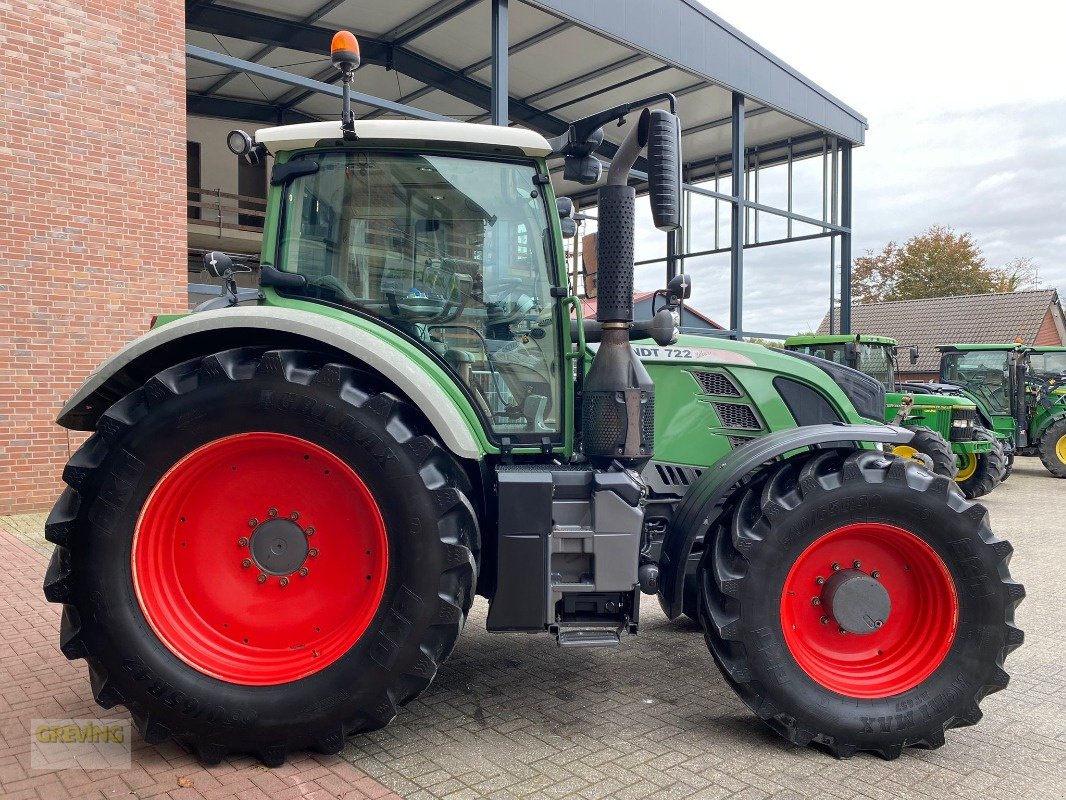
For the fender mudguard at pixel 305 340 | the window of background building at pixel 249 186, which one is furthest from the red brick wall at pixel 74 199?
the window of background building at pixel 249 186

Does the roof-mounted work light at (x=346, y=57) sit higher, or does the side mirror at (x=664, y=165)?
the roof-mounted work light at (x=346, y=57)

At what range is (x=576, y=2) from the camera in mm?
11664

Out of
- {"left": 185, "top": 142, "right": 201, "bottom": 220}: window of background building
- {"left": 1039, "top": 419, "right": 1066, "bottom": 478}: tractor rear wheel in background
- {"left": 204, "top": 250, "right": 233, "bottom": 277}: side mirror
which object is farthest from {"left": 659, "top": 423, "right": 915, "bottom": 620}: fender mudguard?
{"left": 185, "top": 142, "right": 201, "bottom": 220}: window of background building

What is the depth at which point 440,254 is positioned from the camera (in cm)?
326

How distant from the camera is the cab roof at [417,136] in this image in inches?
125

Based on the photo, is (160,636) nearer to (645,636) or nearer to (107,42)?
(645,636)

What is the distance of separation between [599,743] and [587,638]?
43cm

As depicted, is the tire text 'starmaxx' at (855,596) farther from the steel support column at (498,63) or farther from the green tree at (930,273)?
the green tree at (930,273)

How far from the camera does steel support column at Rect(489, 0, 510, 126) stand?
10820mm

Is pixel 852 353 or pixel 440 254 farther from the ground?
pixel 440 254

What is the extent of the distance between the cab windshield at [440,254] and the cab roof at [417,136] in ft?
0.22

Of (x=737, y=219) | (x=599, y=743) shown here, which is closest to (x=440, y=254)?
(x=599, y=743)

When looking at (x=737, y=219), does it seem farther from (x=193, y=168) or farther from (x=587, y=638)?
(x=587, y=638)

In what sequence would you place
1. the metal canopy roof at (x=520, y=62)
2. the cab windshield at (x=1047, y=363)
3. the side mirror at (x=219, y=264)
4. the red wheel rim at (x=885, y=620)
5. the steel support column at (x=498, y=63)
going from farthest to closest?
the cab windshield at (x=1047, y=363) < the metal canopy roof at (x=520, y=62) < the steel support column at (x=498, y=63) < the side mirror at (x=219, y=264) < the red wheel rim at (x=885, y=620)
